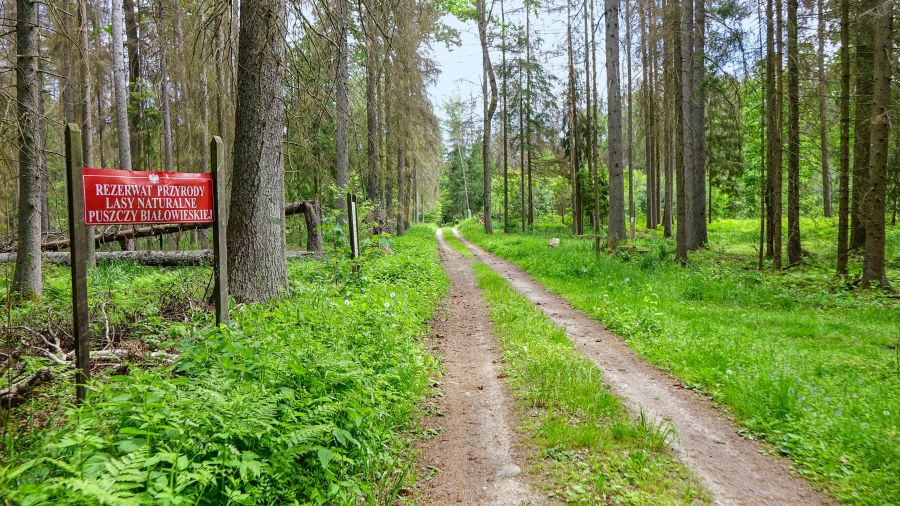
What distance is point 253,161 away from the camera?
6523mm

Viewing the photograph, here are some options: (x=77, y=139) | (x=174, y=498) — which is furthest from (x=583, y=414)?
(x=77, y=139)

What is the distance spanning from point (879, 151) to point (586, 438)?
33.5ft

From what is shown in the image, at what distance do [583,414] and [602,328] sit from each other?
145 inches

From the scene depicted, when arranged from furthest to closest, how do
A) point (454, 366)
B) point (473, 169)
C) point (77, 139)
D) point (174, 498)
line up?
point (473, 169)
point (454, 366)
point (77, 139)
point (174, 498)

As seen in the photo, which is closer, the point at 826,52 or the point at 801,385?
the point at 801,385

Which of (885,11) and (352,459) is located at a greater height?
(885,11)

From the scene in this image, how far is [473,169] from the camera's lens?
194 ft

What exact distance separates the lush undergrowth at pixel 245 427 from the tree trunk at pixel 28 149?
539 cm

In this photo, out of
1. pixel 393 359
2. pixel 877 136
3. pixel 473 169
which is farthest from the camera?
pixel 473 169

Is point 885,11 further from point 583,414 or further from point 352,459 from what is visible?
point 352,459

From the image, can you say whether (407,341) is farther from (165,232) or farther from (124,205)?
(165,232)

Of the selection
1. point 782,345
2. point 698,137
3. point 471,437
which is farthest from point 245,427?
point 698,137

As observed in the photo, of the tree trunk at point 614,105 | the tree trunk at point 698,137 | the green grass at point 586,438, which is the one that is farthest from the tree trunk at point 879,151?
the green grass at point 586,438

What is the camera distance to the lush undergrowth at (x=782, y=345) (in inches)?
143
